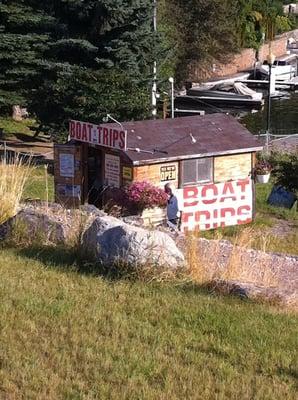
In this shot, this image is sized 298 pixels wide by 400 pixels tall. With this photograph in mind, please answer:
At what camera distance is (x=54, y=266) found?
8.41 meters

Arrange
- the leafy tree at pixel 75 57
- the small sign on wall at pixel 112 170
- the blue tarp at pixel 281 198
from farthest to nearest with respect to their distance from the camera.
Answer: the leafy tree at pixel 75 57
the blue tarp at pixel 281 198
the small sign on wall at pixel 112 170

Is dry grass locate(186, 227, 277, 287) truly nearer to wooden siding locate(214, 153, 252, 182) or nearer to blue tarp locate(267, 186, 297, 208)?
wooden siding locate(214, 153, 252, 182)

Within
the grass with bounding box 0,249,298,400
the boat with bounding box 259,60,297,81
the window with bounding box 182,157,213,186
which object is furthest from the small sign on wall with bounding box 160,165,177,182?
the boat with bounding box 259,60,297,81

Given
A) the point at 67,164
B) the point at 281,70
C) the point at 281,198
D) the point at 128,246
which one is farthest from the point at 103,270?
the point at 281,70

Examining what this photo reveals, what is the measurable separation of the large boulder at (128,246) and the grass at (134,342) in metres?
0.38

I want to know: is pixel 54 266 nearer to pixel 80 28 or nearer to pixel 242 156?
pixel 242 156

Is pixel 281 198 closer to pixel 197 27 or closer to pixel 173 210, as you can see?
pixel 173 210

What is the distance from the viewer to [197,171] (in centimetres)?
1886

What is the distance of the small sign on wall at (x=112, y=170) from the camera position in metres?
18.3

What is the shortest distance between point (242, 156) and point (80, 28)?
11270 mm

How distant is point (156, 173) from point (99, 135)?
65.8 inches

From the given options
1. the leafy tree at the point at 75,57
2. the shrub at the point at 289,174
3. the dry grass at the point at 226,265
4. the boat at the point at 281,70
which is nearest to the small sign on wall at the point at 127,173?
the shrub at the point at 289,174

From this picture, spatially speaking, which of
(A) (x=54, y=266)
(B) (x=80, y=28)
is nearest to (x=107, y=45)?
(B) (x=80, y=28)

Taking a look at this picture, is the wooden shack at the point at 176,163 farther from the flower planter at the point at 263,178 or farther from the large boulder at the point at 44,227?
the large boulder at the point at 44,227
